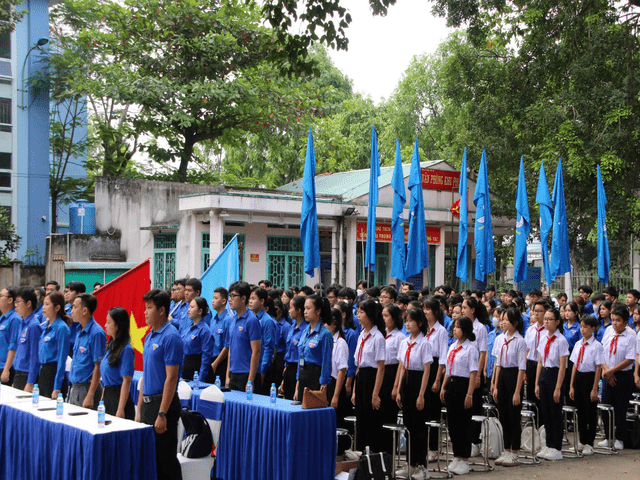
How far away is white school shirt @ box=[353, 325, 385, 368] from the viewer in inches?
283

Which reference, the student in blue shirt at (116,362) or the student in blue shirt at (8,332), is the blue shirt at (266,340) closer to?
the student in blue shirt at (116,362)

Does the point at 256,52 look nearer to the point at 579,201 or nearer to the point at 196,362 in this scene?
the point at 579,201

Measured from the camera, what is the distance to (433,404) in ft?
26.7

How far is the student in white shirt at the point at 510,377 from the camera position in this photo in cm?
792

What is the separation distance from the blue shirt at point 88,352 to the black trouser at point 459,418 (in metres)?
3.54

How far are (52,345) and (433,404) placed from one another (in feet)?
13.3

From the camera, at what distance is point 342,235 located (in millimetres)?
19281

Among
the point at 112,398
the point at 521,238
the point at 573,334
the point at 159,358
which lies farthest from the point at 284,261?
the point at 159,358

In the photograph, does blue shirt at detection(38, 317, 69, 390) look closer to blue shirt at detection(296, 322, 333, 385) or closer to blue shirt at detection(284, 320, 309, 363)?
blue shirt at detection(296, 322, 333, 385)

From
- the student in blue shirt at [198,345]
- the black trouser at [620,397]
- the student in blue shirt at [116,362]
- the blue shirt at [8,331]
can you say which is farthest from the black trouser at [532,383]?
the blue shirt at [8,331]

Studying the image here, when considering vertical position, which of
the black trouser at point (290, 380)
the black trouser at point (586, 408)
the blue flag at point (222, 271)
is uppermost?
the blue flag at point (222, 271)

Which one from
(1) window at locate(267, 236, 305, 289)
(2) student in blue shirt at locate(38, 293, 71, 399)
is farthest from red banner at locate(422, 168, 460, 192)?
(2) student in blue shirt at locate(38, 293, 71, 399)

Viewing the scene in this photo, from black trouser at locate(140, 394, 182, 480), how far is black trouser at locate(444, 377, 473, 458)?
10.6 ft

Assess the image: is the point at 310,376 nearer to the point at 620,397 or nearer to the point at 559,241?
the point at 620,397
